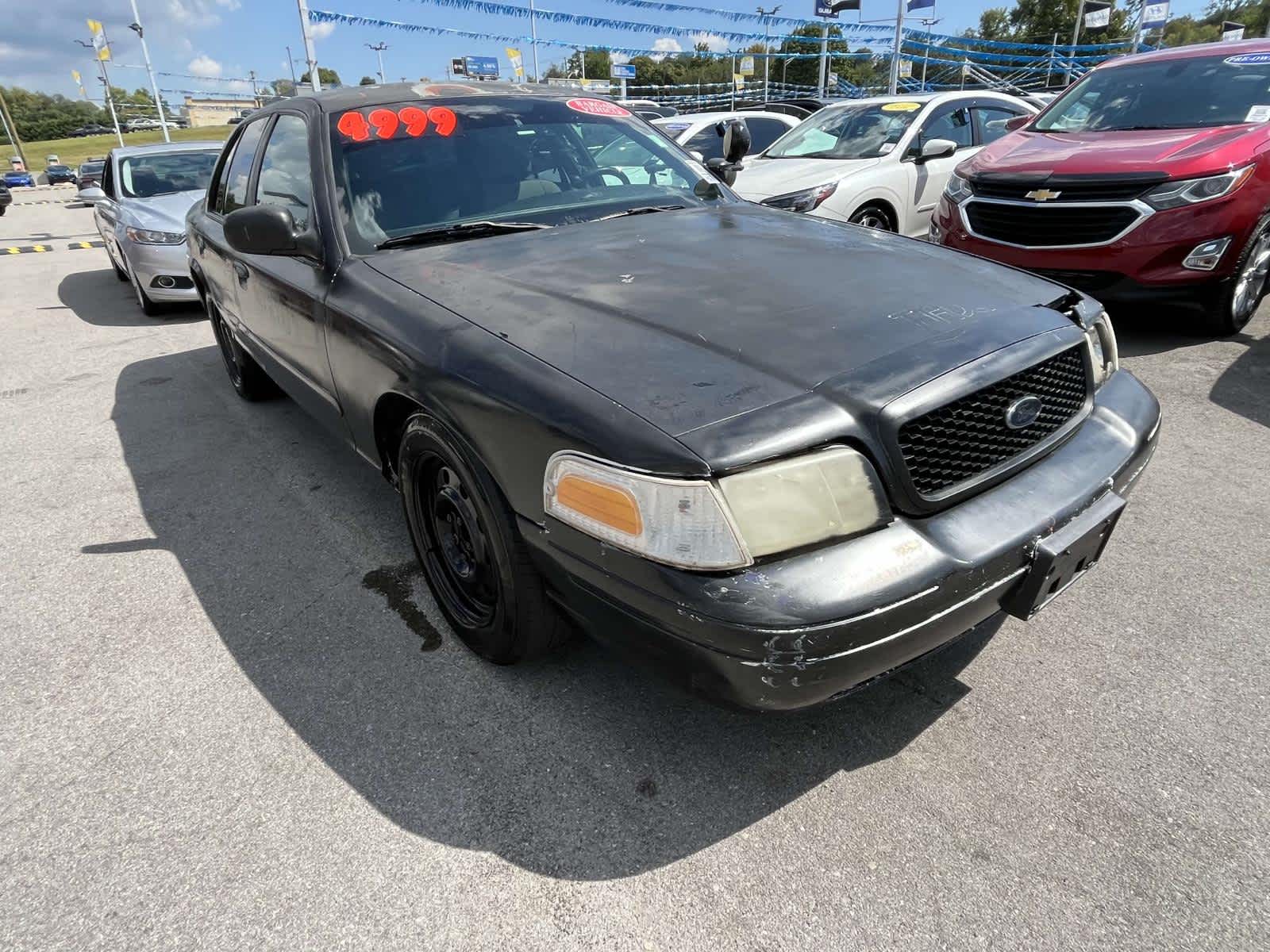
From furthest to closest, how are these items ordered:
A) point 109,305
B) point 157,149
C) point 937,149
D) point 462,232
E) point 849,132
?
1. point 157,149
2. point 109,305
3. point 849,132
4. point 937,149
5. point 462,232

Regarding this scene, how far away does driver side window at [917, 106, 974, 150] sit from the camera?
6965 mm

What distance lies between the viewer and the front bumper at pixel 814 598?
1.52 m

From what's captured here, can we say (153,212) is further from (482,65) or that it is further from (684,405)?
(482,65)

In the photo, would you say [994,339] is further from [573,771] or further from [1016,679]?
[573,771]

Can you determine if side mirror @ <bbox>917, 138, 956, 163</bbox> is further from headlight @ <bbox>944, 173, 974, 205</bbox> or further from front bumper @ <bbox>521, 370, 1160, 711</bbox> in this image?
front bumper @ <bbox>521, 370, 1160, 711</bbox>

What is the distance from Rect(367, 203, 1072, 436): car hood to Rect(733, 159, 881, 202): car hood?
13.0 feet

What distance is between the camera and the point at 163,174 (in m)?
8.49

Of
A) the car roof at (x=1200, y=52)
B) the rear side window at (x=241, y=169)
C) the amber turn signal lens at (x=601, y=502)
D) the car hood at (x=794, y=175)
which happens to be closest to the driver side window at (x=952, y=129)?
the car hood at (x=794, y=175)

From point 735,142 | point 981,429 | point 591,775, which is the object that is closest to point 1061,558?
point 981,429

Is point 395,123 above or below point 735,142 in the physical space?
above

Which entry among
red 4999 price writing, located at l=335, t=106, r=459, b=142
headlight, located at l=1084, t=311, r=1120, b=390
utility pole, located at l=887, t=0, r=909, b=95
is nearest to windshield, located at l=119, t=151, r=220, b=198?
red 4999 price writing, located at l=335, t=106, r=459, b=142

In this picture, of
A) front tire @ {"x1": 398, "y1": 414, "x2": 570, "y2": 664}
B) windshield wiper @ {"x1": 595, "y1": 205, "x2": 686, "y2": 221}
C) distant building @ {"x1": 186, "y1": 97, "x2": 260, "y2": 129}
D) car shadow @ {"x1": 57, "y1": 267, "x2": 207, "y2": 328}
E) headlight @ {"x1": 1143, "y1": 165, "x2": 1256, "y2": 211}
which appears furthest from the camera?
distant building @ {"x1": 186, "y1": 97, "x2": 260, "y2": 129}

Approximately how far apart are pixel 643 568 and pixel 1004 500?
909 millimetres

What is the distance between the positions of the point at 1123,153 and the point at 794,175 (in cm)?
265
